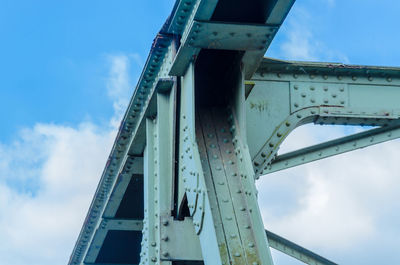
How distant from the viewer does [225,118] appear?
25.8 feet

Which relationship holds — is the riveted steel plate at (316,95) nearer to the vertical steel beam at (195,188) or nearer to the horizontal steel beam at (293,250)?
the vertical steel beam at (195,188)

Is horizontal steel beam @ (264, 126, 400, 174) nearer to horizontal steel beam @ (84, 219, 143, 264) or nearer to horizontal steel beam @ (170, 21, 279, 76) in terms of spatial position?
horizontal steel beam @ (170, 21, 279, 76)

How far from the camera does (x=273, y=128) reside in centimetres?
886

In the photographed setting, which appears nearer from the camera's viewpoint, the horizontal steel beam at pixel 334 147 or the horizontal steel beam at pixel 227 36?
the horizontal steel beam at pixel 227 36

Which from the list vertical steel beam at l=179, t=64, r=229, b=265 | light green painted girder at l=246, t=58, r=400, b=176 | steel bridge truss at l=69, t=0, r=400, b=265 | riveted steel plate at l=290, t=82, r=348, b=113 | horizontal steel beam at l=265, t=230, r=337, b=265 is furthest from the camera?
horizontal steel beam at l=265, t=230, r=337, b=265

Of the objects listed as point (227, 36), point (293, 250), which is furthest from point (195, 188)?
point (293, 250)

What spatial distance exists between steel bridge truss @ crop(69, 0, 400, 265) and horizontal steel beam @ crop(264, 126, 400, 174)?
0.01 m

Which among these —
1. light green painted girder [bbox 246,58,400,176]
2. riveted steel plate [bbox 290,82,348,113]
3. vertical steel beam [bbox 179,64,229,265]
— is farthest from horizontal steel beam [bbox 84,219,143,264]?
vertical steel beam [bbox 179,64,229,265]

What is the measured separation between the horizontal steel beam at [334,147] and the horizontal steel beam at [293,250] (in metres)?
1.42

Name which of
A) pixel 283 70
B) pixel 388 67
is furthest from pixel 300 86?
pixel 388 67

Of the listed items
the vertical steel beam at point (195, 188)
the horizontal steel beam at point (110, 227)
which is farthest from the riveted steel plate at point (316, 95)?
the horizontal steel beam at point (110, 227)

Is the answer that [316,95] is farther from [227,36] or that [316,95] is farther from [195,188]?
[195,188]

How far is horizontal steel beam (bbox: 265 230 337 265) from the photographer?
36.7 ft

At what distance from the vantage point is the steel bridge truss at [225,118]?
22.8ft
